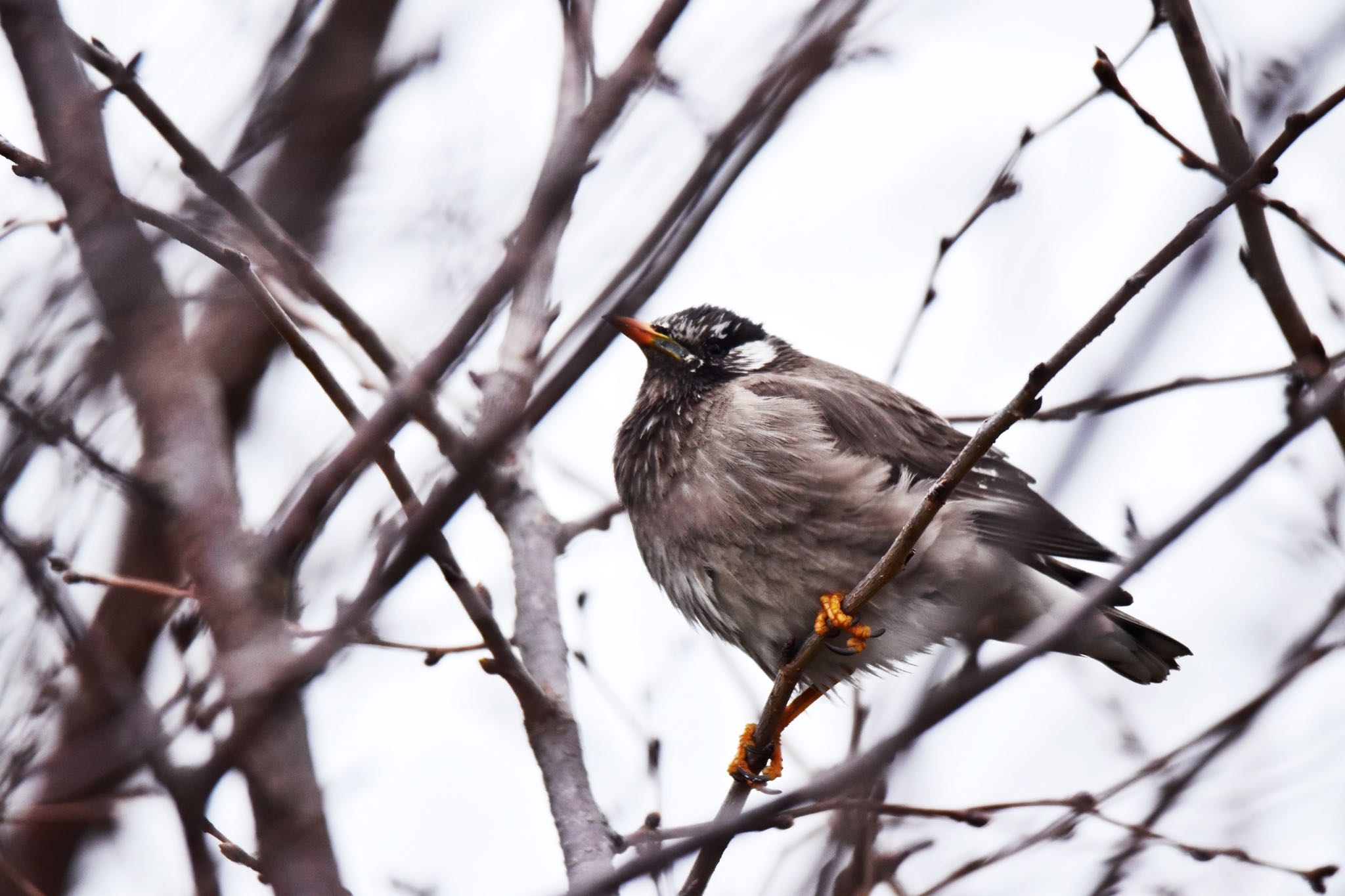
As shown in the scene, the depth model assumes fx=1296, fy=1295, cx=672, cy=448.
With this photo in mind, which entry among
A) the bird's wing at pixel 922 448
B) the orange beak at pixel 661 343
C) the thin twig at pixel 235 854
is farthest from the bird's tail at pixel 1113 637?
the thin twig at pixel 235 854

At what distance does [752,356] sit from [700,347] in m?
0.33

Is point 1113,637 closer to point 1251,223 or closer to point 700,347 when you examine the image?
point 1251,223

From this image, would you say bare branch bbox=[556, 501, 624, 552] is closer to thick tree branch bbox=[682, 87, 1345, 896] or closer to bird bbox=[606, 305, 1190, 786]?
bird bbox=[606, 305, 1190, 786]

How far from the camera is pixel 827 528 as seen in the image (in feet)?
16.1

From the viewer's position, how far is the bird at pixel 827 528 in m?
4.91

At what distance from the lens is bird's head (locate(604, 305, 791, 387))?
18.9 feet

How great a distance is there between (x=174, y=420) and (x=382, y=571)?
172cm

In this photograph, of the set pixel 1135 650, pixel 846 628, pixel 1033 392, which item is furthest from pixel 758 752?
pixel 1135 650

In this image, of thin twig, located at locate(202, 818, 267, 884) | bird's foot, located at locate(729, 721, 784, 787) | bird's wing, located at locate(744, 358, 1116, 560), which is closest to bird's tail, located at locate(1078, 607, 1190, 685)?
bird's wing, located at locate(744, 358, 1116, 560)

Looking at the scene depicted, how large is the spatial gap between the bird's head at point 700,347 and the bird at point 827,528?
4 centimetres

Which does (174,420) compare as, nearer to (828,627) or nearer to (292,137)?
(292,137)

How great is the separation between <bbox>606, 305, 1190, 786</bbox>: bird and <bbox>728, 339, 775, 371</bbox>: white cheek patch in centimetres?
26

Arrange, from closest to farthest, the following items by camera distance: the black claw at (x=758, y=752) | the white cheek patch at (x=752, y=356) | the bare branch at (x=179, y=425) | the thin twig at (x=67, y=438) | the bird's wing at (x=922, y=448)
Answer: the bare branch at (x=179, y=425) → the thin twig at (x=67, y=438) → the black claw at (x=758, y=752) → the bird's wing at (x=922, y=448) → the white cheek patch at (x=752, y=356)

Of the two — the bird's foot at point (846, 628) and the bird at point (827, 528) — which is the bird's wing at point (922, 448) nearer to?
the bird at point (827, 528)
